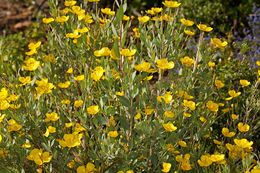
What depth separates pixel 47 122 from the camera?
1.97 m

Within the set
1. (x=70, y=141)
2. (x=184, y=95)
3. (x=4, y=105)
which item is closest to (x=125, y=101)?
(x=70, y=141)

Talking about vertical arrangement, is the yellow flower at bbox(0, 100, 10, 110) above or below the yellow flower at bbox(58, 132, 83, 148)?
above

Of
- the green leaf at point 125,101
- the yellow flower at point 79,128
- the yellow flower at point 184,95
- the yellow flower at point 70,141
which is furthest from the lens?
the yellow flower at point 184,95

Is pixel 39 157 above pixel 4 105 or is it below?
below

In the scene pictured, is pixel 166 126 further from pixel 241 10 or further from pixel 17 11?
pixel 17 11

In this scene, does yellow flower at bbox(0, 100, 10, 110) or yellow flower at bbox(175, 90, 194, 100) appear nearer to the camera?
yellow flower at bbox(0, 100, 10, 110)

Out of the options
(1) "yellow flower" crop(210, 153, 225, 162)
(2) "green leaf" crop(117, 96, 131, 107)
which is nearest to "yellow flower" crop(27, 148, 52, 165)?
(2) "green leaf" crop(117, 96, 131, 107)

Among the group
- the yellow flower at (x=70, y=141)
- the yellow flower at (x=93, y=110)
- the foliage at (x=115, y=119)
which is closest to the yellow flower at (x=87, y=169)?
the foliage at (x=115, y=119)

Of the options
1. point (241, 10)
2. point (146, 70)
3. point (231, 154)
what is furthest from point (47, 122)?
point (241, 10)

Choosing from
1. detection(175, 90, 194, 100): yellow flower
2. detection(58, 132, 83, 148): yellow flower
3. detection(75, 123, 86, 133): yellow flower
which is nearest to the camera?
detection(58, 132, 83, 148): yellow flower

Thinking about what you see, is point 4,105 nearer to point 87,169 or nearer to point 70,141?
point 70,141

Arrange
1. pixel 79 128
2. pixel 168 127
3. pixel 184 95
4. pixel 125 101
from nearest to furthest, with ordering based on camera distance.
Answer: pixel 125 101 → pixel 168 127 → pixel 79 128 → pixel 184 95

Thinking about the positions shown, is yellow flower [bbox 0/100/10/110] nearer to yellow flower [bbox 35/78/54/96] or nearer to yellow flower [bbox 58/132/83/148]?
yellow flower [bbox 35/78/54/96]

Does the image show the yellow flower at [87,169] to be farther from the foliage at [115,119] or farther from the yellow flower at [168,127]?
the yellow flower at [168,127]
